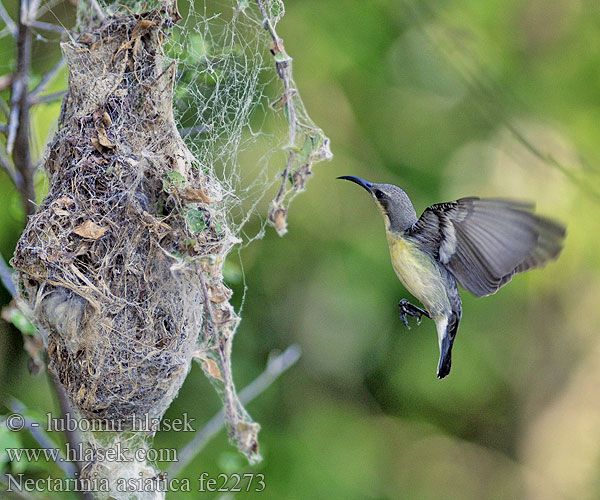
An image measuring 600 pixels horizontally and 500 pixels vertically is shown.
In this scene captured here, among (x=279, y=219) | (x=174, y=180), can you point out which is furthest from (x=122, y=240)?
(x=279, y=219)

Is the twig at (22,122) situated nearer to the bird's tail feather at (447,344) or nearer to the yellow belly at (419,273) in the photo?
the yellow belly at (419,273)

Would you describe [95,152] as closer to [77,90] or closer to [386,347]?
[77,90]

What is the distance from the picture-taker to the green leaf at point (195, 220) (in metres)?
1.93

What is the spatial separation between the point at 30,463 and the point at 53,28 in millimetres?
1671

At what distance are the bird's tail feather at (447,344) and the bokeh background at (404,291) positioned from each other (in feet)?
6.20

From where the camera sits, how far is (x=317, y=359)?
195 inches

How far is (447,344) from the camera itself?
8.94 ft

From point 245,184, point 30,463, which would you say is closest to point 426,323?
point 245,184

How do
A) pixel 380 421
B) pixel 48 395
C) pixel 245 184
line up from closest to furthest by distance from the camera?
pixel 245 184 < pixel 48 395 < pixel 380 421

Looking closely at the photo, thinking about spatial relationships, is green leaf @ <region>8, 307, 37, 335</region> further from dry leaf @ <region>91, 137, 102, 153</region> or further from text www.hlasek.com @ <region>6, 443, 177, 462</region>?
dry leaf @ <region>91, 137, 102, 153</region>

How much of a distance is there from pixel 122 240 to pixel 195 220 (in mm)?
339

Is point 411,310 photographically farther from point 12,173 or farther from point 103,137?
point 12,173

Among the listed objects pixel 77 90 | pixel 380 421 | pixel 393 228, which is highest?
pixel 77 90

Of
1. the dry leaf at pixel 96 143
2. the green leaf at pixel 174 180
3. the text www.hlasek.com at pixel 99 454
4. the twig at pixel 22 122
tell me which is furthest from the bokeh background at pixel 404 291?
the green leaf at pixel 174 180
